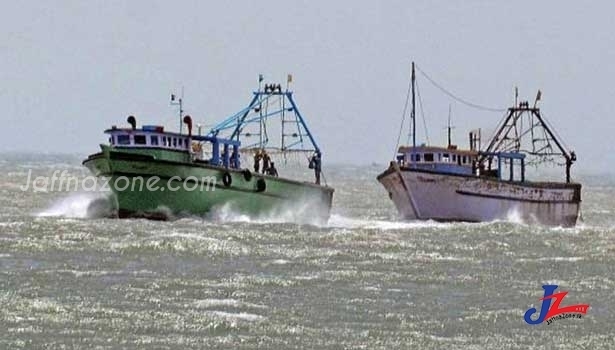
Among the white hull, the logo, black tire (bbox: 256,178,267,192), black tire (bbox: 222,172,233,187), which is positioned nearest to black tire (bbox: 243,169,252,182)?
black tire (bbox: 256,178,267,192)

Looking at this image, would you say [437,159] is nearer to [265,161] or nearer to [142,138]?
[265,161]

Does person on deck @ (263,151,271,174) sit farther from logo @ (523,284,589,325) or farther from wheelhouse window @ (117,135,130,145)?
logo @ (523,284,589,325)

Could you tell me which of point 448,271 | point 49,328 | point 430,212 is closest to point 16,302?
point 49,328

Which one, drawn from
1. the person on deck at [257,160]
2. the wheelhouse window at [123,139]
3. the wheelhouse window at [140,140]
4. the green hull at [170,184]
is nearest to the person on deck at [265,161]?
the person on deck at [257,160]

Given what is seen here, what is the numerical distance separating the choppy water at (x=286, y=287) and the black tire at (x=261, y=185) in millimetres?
7914

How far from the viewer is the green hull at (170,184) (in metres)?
54.4

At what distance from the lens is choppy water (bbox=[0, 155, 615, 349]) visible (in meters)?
25.0

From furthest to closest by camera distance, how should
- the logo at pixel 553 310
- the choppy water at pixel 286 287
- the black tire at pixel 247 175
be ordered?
the black tire at pixel 247 175 < the logo at pixel 553 310 < the choppy water at pixel 286 287

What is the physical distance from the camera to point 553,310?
1150 inches

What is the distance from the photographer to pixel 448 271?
117 feet

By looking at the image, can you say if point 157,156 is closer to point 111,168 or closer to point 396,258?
point 111,168

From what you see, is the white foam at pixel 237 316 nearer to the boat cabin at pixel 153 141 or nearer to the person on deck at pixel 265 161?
the boat cabin at pixel 153 141

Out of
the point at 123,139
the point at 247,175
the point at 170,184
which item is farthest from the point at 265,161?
the point at 170,184

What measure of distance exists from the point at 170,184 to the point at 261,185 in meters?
5.02
